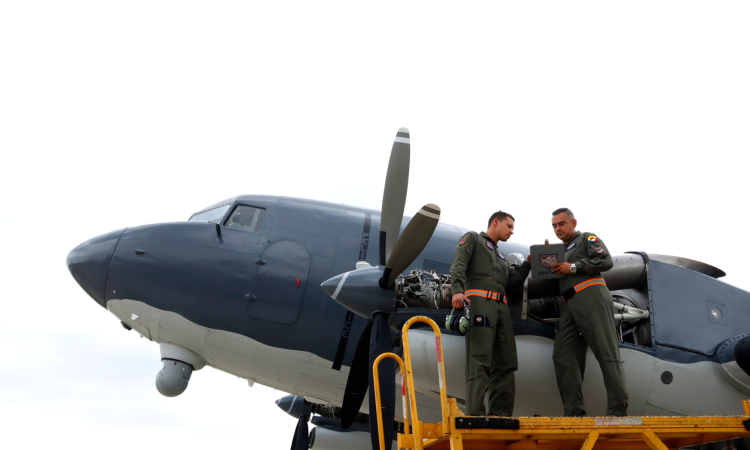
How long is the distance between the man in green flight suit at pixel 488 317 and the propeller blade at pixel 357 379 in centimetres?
206

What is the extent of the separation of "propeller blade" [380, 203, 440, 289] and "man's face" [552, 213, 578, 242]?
142 cm

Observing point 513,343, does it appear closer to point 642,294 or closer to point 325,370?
point 642,294

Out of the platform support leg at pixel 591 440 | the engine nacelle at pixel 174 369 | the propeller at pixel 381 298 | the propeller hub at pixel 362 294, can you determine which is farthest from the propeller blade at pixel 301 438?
the platform support leg at pixel 591 440

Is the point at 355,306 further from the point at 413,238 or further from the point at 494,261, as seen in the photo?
the point at 494,261

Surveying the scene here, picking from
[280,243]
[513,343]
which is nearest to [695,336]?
[513,343]

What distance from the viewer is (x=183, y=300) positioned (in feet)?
29.8

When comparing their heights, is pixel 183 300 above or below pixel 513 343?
below

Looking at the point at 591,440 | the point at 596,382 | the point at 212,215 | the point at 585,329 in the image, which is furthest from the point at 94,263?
the point at 591,440

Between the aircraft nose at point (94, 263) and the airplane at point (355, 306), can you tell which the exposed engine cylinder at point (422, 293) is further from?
the aircraft nose at point (94, 263)

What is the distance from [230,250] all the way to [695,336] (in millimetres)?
7004

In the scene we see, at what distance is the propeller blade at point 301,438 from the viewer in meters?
12.0

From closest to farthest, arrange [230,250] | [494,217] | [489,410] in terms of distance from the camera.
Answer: [489,410], [494,217], [230,250]

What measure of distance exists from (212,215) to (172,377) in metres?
2.96

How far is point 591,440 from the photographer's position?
14.0ft
